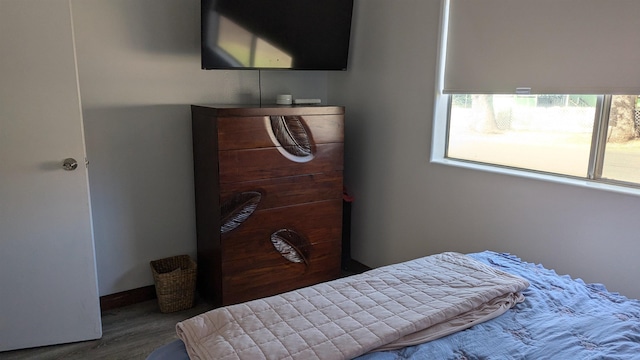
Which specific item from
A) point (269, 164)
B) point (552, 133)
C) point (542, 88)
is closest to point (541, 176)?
point (552, 133)

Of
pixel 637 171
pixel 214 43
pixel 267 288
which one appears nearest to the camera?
pixel 637 171

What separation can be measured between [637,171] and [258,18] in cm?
208

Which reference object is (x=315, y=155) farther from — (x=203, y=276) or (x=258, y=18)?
(x=203, y=276)

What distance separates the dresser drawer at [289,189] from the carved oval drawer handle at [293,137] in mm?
138

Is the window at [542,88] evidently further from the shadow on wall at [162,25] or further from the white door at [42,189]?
the white door at [42,189]

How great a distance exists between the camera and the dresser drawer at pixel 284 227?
2.70 metres

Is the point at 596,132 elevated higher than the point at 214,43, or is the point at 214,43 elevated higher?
the point at 214,43

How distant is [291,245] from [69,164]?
4.34 feet

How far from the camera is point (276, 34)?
2.80m

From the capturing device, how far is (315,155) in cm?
288

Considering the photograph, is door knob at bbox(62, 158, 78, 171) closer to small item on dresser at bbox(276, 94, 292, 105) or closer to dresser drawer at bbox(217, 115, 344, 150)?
dresser drawer at bbox(217, 115, 344, 150)

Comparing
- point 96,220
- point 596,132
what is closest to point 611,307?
point 596,132

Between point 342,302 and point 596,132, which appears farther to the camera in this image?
point 596,132

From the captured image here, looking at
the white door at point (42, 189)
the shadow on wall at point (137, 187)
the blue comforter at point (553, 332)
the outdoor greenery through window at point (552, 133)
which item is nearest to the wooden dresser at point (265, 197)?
the shadow on wall at point (137, 187)
